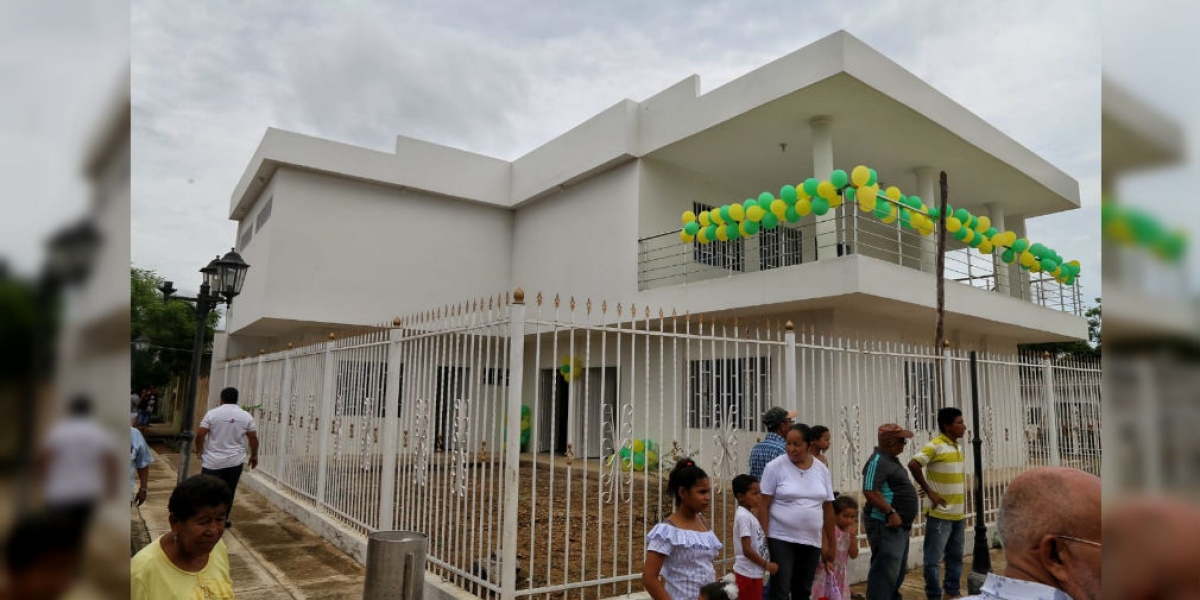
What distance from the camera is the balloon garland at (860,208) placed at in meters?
9.52

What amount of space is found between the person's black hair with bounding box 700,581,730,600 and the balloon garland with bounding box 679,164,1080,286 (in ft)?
23.4

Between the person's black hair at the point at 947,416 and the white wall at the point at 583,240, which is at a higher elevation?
the white wall at the point at 583,240

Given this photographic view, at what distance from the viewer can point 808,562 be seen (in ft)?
14.7

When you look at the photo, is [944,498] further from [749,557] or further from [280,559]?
[280,559]

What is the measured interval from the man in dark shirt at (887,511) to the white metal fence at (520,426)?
1.03 m

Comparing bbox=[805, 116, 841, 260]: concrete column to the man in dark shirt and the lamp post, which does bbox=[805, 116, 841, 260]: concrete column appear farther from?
the lamp post

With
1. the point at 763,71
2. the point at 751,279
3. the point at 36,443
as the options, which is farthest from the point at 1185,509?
the point at 763,71

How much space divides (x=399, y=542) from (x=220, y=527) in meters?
1.77

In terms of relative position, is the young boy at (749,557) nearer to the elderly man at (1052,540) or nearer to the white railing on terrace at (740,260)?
the elderly man at (1052,540)

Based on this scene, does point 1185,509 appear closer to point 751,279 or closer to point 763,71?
point 751,279

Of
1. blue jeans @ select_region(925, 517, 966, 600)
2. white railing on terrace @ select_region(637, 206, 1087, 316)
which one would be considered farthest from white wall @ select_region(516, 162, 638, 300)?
blue jeans @ select_region(925, 517, 966, 600)

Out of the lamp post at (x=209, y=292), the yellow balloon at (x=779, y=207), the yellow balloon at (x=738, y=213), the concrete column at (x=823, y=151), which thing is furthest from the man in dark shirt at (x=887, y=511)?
the concrete column at (x=823, y=151)

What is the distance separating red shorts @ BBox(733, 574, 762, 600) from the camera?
4.17m

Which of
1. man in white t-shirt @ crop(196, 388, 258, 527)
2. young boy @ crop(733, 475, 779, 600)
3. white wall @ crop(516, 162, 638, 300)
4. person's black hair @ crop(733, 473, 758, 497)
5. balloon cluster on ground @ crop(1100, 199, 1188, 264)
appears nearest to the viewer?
balloon cluster on ground @ crop(1100, 199, 1188, 264)
